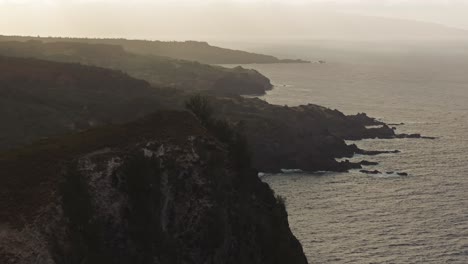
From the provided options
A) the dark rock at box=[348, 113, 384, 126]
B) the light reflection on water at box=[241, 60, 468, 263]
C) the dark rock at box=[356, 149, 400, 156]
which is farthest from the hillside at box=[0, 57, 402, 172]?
the light reflection on water at box=[241, 60, 468, 263]

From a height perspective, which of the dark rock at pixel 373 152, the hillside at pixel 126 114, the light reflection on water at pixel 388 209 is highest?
the hillside at pixel 126 114

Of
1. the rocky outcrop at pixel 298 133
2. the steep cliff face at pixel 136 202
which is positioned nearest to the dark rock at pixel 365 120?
the rocky outcrop at pixel 298 133

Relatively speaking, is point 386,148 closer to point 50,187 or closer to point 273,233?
point 273,233

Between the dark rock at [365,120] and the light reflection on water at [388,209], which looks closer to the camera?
the light reflection on water at [388,209]

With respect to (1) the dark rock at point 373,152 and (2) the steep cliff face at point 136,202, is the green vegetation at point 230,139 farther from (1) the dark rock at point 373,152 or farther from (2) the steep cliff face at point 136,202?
(1) the dark rock at point 373,152

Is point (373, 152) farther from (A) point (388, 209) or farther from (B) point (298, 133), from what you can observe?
(A) point (388, 209)

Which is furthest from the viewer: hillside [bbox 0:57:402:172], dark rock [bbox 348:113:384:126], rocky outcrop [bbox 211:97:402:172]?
dark rock [bbox 348:113:384:126]

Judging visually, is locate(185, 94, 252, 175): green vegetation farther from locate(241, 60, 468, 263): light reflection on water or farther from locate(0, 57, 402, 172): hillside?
locate(0, 57, 402, 172): hillside

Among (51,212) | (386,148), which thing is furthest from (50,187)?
(386,148)
